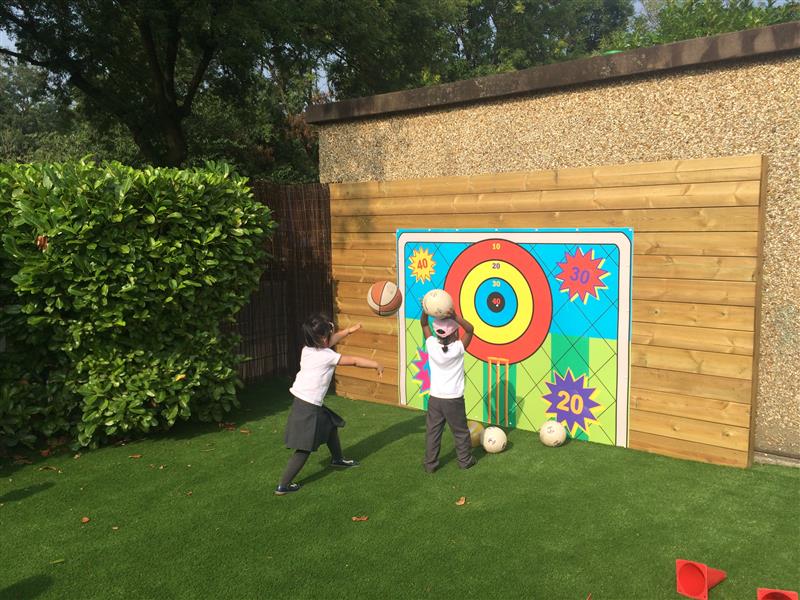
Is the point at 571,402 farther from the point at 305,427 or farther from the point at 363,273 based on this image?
the point at 363,273

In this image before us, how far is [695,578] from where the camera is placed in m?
3.89

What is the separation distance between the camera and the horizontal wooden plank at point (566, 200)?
5.56 m

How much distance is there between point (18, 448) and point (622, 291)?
21.1 feet

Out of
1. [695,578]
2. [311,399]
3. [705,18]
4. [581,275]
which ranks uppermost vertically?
[705,18]

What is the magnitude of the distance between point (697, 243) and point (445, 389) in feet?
8.59

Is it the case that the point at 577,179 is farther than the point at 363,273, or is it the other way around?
the point at 363,273

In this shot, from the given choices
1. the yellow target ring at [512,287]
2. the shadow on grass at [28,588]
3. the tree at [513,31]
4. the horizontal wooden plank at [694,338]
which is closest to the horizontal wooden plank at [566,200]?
the yellow target ring at [512,287]

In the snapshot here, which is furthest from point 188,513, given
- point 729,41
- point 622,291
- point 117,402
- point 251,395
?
point 729,41

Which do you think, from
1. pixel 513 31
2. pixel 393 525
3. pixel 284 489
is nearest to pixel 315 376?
pixel 284 489

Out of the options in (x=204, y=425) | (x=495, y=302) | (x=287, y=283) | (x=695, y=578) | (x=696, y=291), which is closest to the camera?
(x=695, y=578)

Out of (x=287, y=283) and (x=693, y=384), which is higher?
(x=287, y=283)

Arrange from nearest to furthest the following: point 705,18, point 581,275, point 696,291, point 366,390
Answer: point 696,291
point 581,275
point 366,390
point 705,18

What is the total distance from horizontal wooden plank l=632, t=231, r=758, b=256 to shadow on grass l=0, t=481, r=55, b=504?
19.4 feet

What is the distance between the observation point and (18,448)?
673 centimetres
